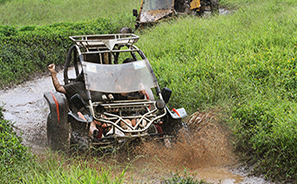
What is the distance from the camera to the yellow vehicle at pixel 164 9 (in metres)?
12.6

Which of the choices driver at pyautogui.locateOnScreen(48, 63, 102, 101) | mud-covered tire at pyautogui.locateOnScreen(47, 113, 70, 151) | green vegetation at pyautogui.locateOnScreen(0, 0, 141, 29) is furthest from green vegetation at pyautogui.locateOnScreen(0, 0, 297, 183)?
green vegetation at pyautogui.locateOnScreen(0, 0, 141, 29)

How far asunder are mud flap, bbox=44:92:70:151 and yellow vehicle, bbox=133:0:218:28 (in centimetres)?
791

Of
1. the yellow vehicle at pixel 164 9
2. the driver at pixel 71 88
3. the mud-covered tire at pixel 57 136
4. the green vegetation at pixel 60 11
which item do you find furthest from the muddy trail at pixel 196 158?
the green vegetation at pixel 60 11

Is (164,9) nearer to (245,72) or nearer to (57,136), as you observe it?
(245,72)

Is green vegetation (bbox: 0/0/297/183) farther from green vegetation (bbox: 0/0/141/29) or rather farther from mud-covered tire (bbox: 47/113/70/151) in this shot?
green vegetation (bbox: 0/0/141/29)

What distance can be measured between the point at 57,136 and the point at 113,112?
95 cm

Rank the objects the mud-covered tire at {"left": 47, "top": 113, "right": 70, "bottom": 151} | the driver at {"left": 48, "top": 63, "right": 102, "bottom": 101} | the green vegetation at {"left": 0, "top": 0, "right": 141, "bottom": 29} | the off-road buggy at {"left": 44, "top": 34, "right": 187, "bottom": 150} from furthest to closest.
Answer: the green vegetation at {"left": 0, "top": 0, "right": 141, "bottom": 29} → the driver at {"left": 48, "top": 63, "right": 102, "bottom": 101} → the mud-covered tire at {"left": 47, "top": 113, "right": 70, "bottom": 151} → the off-road buggy at {"left": 44, "top": 34, "right": 187, "bottom": 150}

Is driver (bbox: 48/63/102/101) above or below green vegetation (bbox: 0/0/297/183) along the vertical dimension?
above

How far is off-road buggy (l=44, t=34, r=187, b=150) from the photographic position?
4.73 metres

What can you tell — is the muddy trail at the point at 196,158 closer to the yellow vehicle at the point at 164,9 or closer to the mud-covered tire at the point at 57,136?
the mud-covered tire at the point at 57,136

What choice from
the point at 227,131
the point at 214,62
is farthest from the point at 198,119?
the point at 214,62

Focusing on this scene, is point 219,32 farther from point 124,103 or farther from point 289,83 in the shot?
point 124,103

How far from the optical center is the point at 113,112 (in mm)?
5238

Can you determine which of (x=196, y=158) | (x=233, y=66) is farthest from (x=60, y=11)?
(x=196, y=158)
